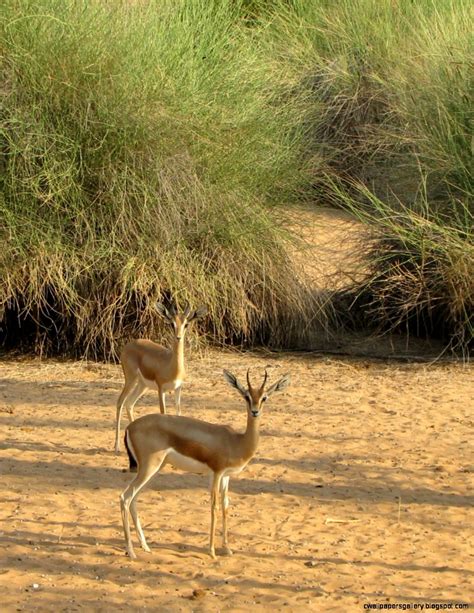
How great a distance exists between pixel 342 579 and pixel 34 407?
3.94m

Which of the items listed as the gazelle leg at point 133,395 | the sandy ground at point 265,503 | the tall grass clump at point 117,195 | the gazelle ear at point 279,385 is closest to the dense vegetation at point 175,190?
the tall grass clump at point 117,195

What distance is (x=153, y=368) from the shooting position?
8234 mm

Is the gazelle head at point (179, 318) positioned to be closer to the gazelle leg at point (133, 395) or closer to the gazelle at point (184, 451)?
the gazelle leg at point (133, 395)

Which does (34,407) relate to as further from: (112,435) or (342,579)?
(342,579)

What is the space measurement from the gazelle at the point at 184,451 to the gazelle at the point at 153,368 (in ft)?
5.96

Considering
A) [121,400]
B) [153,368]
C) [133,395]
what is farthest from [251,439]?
[133,395]

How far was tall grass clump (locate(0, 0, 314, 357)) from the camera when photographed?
11.0 meters

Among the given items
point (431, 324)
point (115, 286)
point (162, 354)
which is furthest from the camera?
point (431, 324)

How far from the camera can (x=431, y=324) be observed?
39.7 feet

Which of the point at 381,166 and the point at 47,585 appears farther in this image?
the point at 381,166

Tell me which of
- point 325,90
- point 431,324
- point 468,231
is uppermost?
point 325,90

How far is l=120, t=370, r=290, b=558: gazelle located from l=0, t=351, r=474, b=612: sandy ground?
0.95 ft

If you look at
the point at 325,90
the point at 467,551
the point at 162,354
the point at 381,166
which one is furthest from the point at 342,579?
the point at 325,90

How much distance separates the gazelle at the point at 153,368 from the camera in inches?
321
